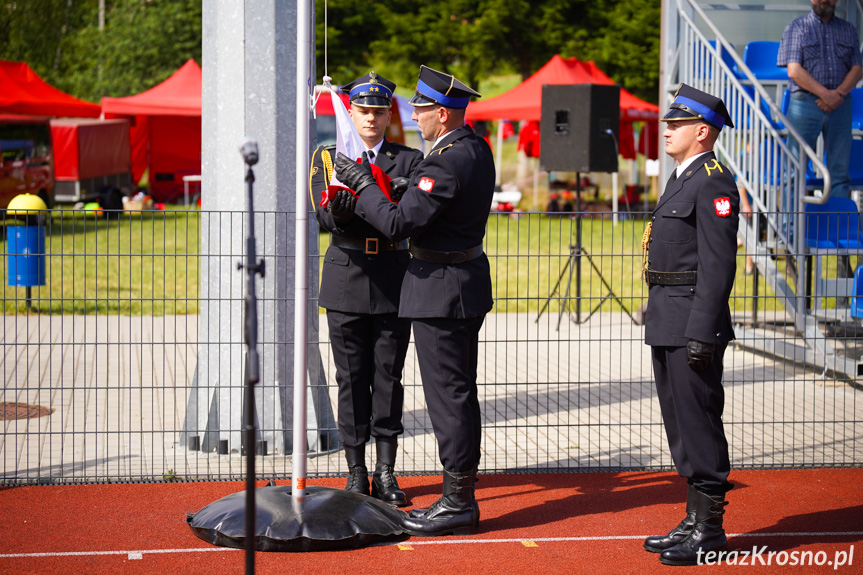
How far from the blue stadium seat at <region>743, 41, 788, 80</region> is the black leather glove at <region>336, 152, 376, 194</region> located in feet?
Answer: 27.4

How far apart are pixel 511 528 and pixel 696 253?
5.30ft

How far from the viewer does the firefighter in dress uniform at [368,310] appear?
5031 mm

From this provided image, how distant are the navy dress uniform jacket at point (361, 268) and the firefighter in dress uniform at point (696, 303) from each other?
1336mm

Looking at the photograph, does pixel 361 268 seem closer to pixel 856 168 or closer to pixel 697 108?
pixel 697 108

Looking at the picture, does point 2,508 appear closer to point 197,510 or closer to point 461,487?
point 197,510

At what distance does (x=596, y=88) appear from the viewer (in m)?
12.8

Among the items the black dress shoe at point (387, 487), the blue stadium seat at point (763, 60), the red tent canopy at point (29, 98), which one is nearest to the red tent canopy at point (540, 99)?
the red tent canopy at point (29, 98)

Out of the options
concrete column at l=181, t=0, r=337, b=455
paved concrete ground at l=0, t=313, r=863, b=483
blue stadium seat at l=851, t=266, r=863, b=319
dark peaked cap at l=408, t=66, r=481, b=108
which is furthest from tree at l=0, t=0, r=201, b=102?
dark peaked cap at l=408, t=66, r=481, b=108

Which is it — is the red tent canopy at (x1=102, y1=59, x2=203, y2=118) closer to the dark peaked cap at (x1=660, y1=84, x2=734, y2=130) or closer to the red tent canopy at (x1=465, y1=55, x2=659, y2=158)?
the red tent canopy at (x1=465, y1=55, x2=659, y2=158)

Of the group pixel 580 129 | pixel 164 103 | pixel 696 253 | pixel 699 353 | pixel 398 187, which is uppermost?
pixel 164 103

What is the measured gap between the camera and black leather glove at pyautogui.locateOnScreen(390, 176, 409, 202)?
16.0ft

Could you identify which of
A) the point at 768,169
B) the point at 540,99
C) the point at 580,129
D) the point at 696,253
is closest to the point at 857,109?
→ the point at 768,169

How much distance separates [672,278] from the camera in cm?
444

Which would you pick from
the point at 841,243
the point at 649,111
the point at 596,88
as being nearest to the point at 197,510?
the point at 841,243
